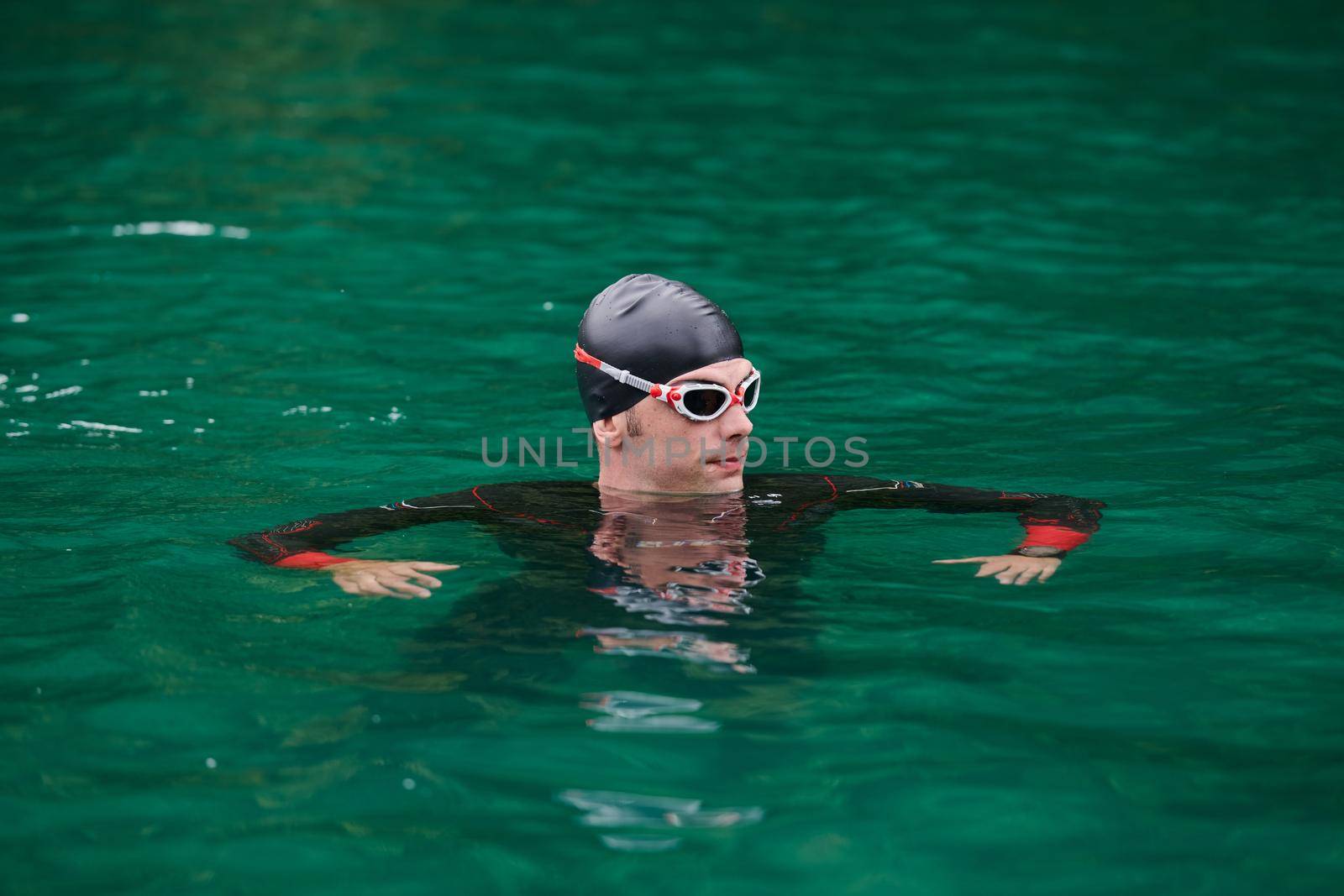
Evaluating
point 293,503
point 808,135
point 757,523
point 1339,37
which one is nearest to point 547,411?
point 293,503

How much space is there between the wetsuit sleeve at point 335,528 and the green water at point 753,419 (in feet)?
0.85

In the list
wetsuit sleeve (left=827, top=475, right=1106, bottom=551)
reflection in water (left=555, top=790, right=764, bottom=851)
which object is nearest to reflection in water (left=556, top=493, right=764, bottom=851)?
reflection in water (left=555, top=790, right=764, bottom=851)

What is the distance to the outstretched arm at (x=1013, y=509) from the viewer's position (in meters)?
5.60

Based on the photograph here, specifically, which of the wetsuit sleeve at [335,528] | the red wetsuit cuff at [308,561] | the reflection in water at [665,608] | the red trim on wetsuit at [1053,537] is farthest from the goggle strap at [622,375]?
the red trim on wetsuit at [1053,537]

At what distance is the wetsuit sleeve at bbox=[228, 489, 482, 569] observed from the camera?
562 centimetres

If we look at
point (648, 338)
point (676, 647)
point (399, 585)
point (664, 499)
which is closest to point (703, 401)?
point (648, 338)

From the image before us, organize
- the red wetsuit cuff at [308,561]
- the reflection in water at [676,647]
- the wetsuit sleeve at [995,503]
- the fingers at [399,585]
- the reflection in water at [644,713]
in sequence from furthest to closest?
the wetsuit sleeve at [995,503] → the red wetsuit cuff at [308,561] → the fingers at [399,585] → the reflection in water at [676,647] → the reflection in water at [644,713]

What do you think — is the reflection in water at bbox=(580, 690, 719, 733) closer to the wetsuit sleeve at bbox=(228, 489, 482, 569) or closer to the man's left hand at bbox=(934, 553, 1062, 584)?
the wetsuit sleeve at bbox=(228, 489, 482, 569)

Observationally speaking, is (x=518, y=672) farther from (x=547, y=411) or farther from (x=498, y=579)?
(x=547, y=411)

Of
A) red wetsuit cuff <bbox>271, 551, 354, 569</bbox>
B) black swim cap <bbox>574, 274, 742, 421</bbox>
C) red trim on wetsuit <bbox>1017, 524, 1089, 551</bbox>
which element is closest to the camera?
red wetsuit cuff <bbox>271, 551, 354, 569</bbox>

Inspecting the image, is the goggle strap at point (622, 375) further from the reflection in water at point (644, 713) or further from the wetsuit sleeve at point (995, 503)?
the reflection in water at point (644, 713)

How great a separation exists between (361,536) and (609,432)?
107cm

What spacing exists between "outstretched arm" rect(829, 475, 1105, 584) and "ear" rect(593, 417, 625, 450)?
39.3 inches

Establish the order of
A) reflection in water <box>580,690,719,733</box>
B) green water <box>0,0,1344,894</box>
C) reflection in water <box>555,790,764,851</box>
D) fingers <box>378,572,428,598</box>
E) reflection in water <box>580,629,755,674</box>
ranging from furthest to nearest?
1. fingers <box>378,572,428,598</box>
2. reflection in water <box>580,629,755,674</box>
3. reflection in water <box>580,690,719,733</box>
4. green water <box>0,0,1344,894</box>
5. reflection in water <box>555,790,764,851</box>
